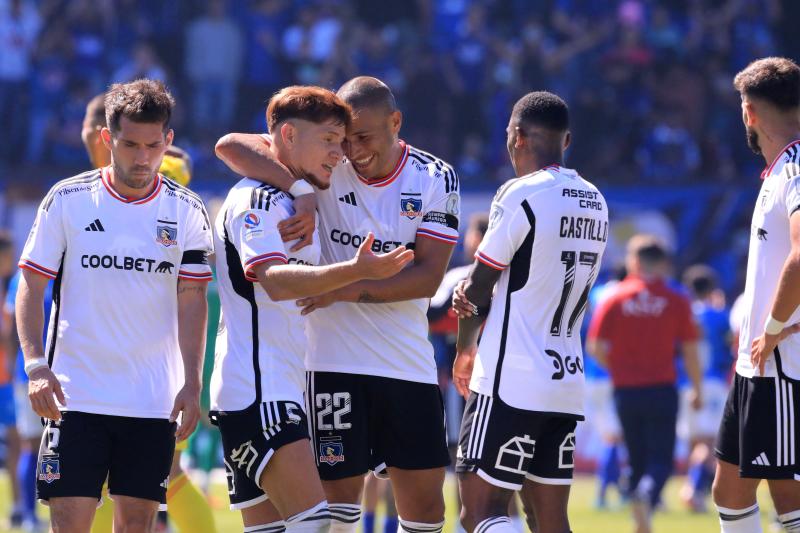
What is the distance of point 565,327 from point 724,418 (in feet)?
3.16

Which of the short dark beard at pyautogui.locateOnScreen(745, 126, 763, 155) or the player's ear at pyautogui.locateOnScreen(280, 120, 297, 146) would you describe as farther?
the short dark beard at pyautogui.locateOnScreen(745, 126, 763, 155)

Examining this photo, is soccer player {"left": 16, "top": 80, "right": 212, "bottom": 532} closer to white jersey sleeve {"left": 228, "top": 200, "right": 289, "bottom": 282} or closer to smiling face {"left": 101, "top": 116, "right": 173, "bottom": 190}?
smiling face {"left": 101, "top": 116, "right": 173, "bottom": 190}

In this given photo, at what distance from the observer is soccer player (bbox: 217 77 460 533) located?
555 cm

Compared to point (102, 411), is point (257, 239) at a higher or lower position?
higher

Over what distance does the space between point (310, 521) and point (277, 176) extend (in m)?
1.47

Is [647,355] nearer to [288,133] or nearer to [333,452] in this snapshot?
[333,452]

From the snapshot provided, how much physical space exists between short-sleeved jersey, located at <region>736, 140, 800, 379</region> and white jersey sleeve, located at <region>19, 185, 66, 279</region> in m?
3.11

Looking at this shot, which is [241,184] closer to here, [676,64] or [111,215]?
[111,215]

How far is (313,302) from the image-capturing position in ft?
17.3

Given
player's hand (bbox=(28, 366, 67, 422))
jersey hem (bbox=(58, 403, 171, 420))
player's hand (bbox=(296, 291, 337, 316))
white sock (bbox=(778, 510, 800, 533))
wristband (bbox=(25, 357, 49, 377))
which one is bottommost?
white sock (bbox=(778, 510, 800, 533))

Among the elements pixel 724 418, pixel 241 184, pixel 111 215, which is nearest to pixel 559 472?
pixel 724 418

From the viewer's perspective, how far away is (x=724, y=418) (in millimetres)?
5828

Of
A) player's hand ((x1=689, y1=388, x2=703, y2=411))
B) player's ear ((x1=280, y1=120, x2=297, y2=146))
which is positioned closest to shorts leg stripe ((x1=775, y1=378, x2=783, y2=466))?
player's ear ((x1=280, y1=120, x2=297, y2=146))

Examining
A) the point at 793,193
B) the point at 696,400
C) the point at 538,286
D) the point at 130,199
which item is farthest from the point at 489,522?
the point at 696,400
